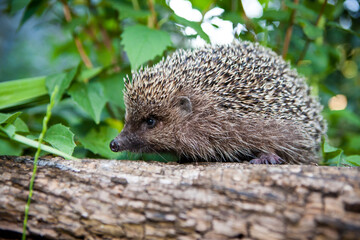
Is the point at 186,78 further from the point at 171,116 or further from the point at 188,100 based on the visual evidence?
the point at 171,116

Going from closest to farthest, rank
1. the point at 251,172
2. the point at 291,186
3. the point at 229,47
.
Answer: the point at 291,186, the point at 251,172, the point at 229,47

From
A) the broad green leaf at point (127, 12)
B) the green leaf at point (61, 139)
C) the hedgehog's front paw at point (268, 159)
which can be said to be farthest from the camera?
the broad green leaf at point (127, 12)

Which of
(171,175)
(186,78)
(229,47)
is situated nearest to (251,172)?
(171,175)

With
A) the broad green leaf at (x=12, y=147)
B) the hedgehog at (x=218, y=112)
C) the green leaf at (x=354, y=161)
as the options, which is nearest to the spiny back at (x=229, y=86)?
the hedgehog at (x=218, y=112)

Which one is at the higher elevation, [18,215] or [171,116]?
[171,116]

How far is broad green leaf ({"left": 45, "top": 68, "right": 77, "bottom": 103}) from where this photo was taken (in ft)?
11.2

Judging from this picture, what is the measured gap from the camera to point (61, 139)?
2.67m

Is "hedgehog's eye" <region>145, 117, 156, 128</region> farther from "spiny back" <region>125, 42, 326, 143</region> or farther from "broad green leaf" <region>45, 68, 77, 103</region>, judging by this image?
"broad green leaf" <region>45, 68, 77, 103</region>

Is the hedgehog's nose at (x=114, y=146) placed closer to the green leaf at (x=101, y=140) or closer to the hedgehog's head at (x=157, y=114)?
the hedgehog's head at (x=157, y=114)

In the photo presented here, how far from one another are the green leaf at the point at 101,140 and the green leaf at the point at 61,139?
45 centimetres

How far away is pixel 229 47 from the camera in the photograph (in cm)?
359

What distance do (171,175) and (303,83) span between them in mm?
2367

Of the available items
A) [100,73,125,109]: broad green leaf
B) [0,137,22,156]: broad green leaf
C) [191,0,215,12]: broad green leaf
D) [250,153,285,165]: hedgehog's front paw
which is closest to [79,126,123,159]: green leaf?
[100,73,125,109]: broad green leaf

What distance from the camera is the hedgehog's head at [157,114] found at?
3.23 m
